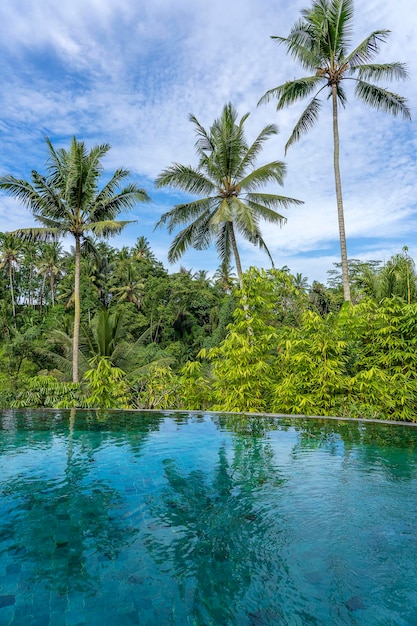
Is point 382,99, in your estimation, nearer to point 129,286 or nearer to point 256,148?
point 256,148

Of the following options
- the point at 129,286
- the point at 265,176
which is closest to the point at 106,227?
the point at 265,176

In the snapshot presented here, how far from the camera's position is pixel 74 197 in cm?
1141

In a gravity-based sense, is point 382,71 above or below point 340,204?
above

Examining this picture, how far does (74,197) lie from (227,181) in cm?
432

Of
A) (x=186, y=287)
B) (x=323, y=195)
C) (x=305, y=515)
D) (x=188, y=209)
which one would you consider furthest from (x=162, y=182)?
(x=186, y=287)

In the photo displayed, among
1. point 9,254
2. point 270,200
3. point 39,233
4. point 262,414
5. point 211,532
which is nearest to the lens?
point 211,532

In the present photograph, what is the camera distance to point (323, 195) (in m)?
13.5

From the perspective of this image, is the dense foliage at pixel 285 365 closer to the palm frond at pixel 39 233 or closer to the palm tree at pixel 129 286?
the palm frond at pixel 39 233

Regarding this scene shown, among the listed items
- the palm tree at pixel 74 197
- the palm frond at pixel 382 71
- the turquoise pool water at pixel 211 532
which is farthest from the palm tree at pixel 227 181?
the turquoise pool water at pixel 211 532

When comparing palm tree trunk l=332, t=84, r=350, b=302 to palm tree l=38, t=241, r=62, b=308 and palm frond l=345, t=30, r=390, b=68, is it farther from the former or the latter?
palm tree l=38, t=241, r=62, b=308

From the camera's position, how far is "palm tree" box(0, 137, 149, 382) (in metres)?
11.2

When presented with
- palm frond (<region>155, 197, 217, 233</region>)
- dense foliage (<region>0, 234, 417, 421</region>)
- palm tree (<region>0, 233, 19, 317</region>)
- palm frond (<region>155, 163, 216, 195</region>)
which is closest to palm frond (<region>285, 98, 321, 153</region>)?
palm frond (<region>155, 163, 216, 195</region>)

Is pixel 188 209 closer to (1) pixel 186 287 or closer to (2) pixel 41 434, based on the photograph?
(2) pixel 41 434

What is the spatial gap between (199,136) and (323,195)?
4.71 m
